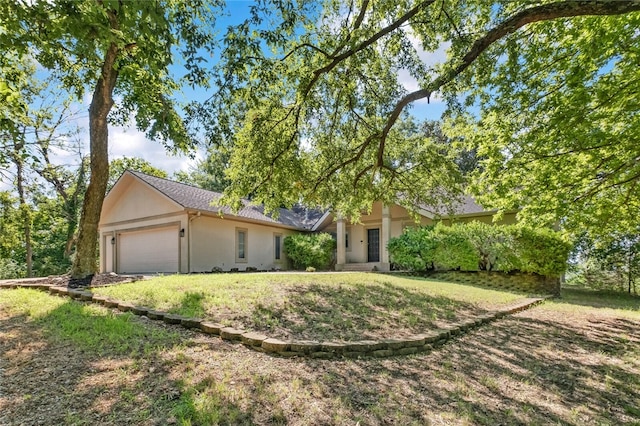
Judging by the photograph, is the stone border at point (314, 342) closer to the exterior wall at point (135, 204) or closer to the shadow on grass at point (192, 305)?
the shadow on grass at point (192, 305)

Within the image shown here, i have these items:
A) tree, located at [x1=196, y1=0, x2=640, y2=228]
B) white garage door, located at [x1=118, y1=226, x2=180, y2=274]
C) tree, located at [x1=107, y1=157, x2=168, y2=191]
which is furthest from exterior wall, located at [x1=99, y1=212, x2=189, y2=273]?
tree, located at [x1=107, y1=157, x2=168, y2=191]

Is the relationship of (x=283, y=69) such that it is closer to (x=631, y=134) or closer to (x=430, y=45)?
(x=430, y=45)

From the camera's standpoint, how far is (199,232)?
47.9 ft

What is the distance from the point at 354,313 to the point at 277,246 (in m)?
12.9

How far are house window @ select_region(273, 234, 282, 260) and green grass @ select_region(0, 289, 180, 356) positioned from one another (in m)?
11.8

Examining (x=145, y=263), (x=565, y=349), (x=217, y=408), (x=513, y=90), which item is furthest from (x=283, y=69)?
(x=145, y=263)

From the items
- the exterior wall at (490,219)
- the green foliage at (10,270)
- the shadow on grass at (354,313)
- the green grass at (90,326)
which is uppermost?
the exterior wall at (490,219)

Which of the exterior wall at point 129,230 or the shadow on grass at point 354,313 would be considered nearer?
the shadow on grass at point 354,313

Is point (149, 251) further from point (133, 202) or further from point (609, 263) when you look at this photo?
point (609, 263)

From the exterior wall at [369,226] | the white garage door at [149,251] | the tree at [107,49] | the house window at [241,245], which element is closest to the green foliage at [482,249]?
the exterior wall at [369,226]

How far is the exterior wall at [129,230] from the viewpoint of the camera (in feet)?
46.0

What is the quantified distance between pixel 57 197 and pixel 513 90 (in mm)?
27164

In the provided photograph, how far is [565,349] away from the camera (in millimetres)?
5449

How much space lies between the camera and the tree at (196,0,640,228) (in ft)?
19.0
